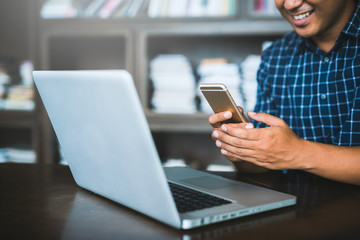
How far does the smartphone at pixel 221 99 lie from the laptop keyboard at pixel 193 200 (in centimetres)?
22

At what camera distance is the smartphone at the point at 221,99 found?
827 mm

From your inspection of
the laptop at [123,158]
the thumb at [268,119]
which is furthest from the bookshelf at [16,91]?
the thumb at [268,119]

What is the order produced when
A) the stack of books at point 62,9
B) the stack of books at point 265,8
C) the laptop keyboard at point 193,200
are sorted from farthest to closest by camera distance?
the stack of books at point 62,9
the stack of books at point 265,8
the laptop keyboard at point 193,200

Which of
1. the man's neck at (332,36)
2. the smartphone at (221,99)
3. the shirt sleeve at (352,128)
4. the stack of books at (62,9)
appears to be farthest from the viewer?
the stack of books at (62,9)

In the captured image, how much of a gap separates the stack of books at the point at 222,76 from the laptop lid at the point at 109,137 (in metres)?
1.39

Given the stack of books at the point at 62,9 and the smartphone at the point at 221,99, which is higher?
the stack of books at the point at 62,9

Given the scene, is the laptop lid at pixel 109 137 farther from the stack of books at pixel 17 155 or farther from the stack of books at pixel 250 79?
the stack of books at pixel 17 155

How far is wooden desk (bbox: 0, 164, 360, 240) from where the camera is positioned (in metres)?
0.61

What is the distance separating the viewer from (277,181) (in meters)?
0.98

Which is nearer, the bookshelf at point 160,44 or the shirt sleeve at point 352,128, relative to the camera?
the shirt sleeve at point 352,128

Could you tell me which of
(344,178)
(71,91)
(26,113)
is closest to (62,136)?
(71,91)

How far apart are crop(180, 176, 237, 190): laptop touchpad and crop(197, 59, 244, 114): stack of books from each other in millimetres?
1216

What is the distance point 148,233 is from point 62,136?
0.35 metres

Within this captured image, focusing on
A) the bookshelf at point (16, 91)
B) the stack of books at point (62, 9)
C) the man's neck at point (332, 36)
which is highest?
the stack of books at point (62, 9)
